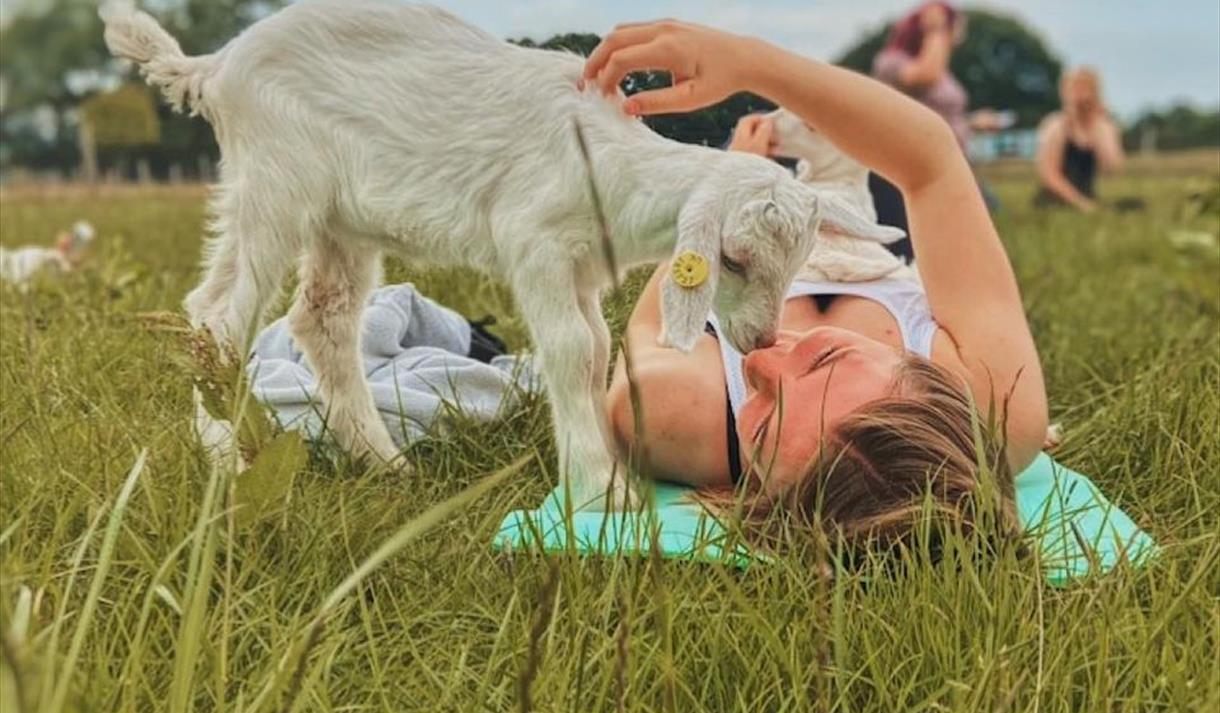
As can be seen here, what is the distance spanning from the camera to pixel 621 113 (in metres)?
1.58

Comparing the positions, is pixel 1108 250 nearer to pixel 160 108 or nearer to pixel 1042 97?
pixel 160 108

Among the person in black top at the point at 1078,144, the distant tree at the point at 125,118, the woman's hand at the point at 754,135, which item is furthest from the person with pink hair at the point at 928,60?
the distant tree at the point at 125,118

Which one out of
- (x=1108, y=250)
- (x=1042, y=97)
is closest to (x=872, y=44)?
(x=1042, y=97)

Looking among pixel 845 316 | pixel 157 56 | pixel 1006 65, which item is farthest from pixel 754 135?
pixel 1006 65

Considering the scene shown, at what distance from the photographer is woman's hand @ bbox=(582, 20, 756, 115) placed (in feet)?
5.17

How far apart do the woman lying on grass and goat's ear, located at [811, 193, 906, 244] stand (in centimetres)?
13

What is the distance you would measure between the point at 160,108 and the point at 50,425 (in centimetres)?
54

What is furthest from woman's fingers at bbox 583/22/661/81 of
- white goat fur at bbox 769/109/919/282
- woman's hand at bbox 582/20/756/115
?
white goat fur at bbox 769/109/919/282

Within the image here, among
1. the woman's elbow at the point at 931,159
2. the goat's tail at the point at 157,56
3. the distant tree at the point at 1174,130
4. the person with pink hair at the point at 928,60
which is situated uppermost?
the goat's tail at the point at 157,56

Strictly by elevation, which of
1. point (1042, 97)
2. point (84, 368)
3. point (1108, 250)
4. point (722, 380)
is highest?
point (722, 380)

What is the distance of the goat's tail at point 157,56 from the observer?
173 centimetres

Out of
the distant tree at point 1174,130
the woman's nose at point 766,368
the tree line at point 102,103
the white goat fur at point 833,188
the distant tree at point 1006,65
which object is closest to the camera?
the woman's nose at point 766,368

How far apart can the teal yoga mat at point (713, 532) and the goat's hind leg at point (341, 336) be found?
0.32 metres

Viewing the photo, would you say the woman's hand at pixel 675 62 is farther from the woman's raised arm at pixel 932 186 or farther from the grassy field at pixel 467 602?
the grassy field at pixel 467 602
